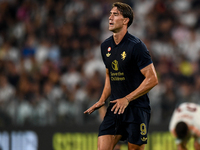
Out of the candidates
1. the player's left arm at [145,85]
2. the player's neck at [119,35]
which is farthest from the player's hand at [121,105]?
the player's neck at [119,35]

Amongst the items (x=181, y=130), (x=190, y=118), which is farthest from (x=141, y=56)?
(x=190, y=118)

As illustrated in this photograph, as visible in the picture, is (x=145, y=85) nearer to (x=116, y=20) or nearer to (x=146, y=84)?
(x=146, y=84)

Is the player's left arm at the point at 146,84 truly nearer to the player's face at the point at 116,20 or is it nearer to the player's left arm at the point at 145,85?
the player's left arm at the point at 145,85

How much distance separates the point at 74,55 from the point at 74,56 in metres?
0.06

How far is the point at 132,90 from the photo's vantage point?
521 cm

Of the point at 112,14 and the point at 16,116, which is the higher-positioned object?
the point at 112,14

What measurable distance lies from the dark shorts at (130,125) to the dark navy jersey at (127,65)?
124 mm

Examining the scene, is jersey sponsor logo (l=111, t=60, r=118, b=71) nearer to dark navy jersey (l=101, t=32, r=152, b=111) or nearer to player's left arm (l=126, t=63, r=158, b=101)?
dark navy jersey (l=101, t=32, r=152, b=111)

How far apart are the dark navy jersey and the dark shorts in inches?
4.9

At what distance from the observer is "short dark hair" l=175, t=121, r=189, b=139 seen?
20.3 ft

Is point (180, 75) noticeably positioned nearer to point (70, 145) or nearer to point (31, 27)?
point (70, 145)

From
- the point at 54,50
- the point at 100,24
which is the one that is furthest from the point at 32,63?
the point at 100,24

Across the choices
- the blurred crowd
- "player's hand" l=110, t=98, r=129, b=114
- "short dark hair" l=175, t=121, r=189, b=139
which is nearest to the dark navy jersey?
"player's hand" l=110, t=98, r=129, b=114

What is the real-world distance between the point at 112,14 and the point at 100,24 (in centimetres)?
774
